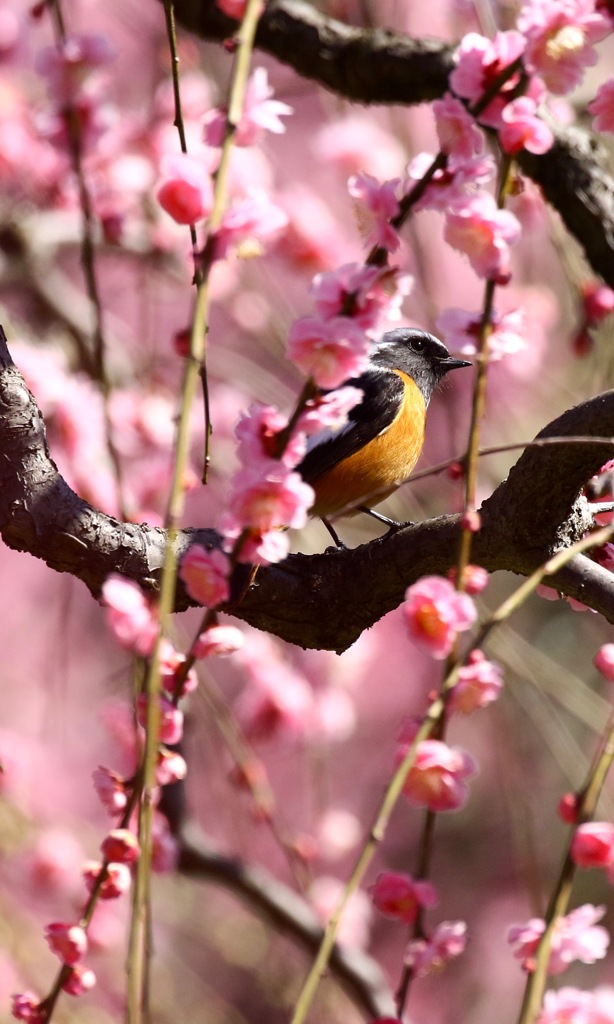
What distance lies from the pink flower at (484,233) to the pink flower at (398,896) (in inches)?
30.4

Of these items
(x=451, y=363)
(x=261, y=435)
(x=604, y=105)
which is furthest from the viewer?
(x=451, y=363)

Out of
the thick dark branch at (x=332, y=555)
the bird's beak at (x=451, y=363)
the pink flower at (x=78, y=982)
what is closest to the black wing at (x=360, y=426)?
the bird's beak at (x=451, y=363)

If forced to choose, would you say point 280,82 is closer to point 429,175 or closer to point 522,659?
point 522,659

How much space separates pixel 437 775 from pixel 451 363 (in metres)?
2.44

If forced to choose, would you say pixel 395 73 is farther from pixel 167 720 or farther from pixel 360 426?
pixel 167 720

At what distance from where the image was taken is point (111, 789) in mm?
1518

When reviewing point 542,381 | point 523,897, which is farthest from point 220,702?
point 523,897

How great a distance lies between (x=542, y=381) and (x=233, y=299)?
5.23 feet

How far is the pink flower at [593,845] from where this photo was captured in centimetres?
129

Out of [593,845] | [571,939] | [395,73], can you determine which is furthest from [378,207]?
[395,73]

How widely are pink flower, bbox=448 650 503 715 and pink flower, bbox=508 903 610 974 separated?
0.27 meters

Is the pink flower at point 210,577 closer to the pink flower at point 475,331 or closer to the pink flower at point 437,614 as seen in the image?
the pink flower at point 437,614

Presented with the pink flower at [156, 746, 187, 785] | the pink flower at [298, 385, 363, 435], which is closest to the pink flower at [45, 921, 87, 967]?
the pink flower at [156, 746, 187, 785]

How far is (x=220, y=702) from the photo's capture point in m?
2.72
